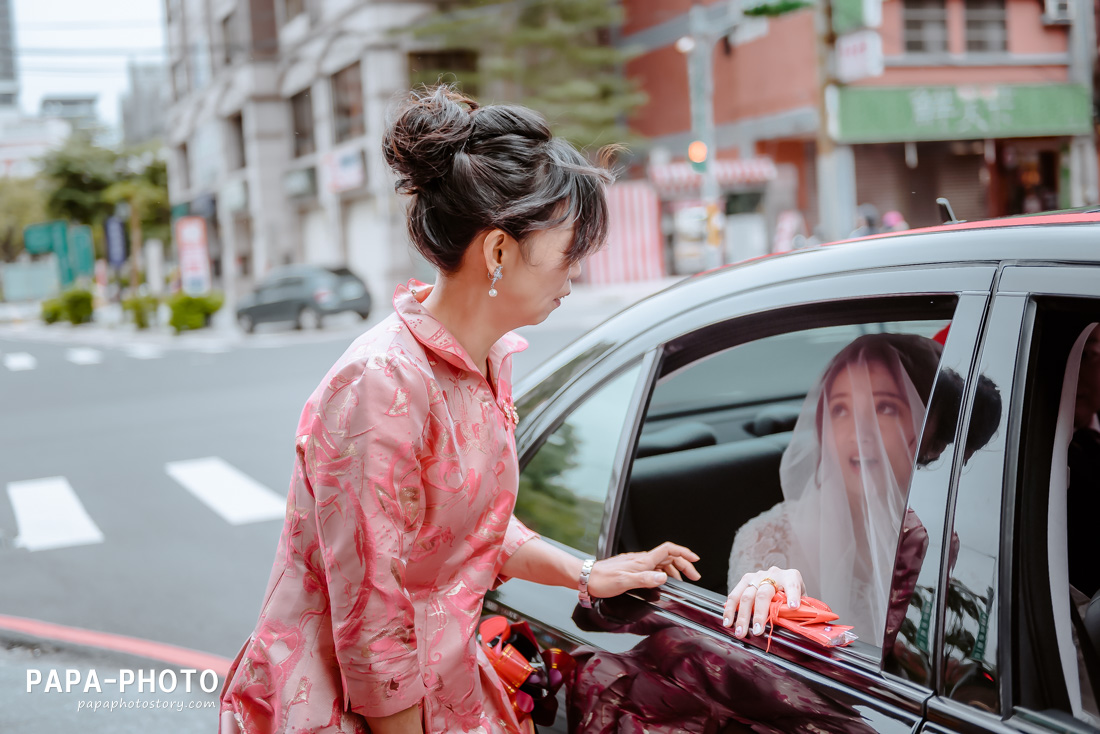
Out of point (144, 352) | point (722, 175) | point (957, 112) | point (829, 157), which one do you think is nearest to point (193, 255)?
point (144, 352)

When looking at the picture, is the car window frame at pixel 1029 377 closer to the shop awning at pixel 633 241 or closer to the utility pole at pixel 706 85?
the utility pole at pixel 706 85

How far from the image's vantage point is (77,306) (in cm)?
3197

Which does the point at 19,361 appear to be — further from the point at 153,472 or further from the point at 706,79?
the point at 706,79

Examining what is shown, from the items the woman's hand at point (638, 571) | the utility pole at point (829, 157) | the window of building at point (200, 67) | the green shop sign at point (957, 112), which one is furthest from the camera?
the window of building at point (200, 67)

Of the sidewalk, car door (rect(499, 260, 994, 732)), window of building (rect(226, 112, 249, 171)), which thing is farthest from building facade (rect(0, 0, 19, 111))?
window of building (rect(226, 112, 249, 171))

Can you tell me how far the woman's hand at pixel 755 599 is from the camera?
1.41m

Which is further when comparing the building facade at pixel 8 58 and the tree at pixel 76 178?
the tree at pixel 76 178

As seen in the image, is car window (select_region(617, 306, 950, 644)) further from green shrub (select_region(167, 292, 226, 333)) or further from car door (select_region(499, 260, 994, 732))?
green shrub (select_region(167, 292, 226, 333))

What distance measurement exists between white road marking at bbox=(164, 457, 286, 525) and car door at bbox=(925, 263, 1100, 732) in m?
5.70

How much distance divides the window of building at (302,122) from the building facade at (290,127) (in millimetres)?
67

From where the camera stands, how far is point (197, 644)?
441 cm

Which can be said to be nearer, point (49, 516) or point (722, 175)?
point (49, 516)

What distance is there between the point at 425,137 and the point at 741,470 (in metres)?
1.18
